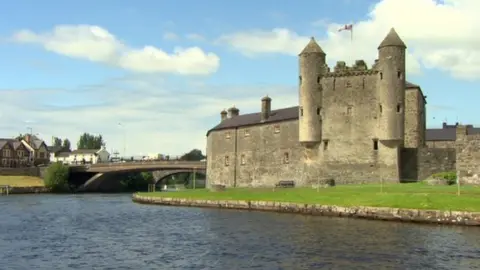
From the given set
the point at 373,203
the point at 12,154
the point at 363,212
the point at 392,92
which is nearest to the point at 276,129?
the point at 392,92

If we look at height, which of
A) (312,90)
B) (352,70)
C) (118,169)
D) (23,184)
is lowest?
(23,184)

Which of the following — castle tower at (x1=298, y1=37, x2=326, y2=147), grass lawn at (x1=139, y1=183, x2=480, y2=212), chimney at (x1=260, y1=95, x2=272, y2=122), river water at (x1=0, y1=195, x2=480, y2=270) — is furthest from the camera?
chimney at (x1=260, y1=95, x2=272, y2=122)

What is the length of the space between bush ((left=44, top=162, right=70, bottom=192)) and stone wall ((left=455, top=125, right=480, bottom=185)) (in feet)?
231

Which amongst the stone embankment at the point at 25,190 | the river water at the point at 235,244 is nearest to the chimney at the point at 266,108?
the river water at the point at 235,244

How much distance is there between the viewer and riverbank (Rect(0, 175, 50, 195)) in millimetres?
91500

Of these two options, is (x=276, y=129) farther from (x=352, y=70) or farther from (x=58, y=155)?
(x=58, y=155)

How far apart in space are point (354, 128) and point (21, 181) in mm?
65089

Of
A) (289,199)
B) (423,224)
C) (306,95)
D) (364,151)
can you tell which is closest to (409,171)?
(364,151)

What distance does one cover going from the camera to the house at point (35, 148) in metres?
153

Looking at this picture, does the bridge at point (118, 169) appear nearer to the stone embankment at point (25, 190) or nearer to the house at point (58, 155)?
the stone embankment at point (25, 190)

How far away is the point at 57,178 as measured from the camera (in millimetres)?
99188

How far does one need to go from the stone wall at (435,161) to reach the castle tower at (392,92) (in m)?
2.80

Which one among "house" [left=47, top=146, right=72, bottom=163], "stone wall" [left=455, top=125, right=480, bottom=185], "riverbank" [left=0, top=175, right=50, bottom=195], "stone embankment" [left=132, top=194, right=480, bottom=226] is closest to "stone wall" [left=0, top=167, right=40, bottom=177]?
"riverbank" [left=0, top=175, right=50, bottom=195]

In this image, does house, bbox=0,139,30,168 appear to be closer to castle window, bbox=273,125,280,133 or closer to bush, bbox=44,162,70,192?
bush, bbox=44,162,70,192
